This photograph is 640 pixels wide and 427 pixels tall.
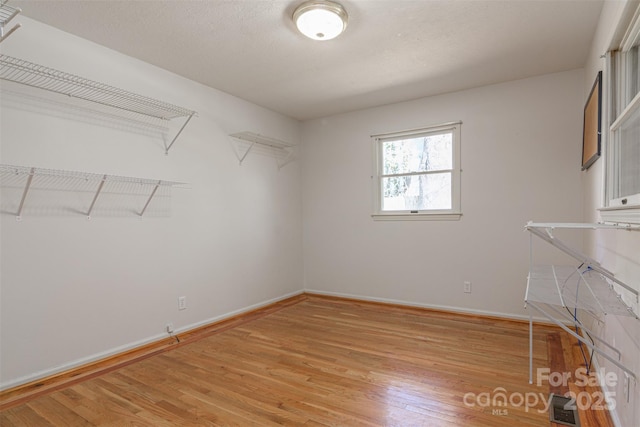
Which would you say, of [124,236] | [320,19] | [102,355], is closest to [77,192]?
[124,236]

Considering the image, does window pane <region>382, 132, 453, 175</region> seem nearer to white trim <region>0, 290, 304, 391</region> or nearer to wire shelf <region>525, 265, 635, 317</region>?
wire shelf <region>525, 265, 635, 317</region>

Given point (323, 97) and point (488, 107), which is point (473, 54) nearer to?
point (488, 107)

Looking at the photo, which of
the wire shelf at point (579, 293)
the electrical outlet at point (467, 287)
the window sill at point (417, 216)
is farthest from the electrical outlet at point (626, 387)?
the window sill at point (417, 216)

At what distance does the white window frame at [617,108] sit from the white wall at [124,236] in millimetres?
3254

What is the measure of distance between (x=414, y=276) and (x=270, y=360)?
2144 mm

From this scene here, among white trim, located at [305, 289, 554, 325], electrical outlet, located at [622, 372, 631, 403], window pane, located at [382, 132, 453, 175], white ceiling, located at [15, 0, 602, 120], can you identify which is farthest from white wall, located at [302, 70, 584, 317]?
electrical outlet, located at [622, 372, 631, 403]

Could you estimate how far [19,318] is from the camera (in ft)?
7.52

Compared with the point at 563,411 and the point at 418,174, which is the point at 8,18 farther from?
Answer: the point at 418,174

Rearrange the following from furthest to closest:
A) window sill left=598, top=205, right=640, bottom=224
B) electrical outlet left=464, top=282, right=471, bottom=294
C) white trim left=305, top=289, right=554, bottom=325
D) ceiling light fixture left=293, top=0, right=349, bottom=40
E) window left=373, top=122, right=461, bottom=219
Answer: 1. window left=373, top=122, right=461, bottom=219
2. electrical outlet left=464, top=282, right=471, bottom=294
3. white trim left=305, top=289, right=554, bottom=325
4. ceiling light fixture left=293, top=0, right=349, bottom=40
5. window sill left=598, top=205, right=640, bottom=224

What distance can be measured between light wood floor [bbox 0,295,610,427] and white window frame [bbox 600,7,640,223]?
3.77 ft

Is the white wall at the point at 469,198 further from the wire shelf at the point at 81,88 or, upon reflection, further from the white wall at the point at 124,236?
the wire shelf at the point at 81,88

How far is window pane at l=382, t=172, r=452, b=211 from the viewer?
4.00m

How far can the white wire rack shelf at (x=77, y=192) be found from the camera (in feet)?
7.46

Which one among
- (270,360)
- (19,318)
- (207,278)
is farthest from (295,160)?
(19,318)
